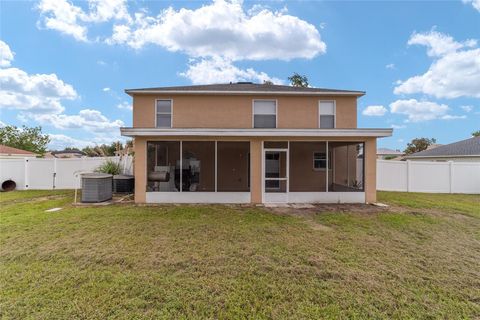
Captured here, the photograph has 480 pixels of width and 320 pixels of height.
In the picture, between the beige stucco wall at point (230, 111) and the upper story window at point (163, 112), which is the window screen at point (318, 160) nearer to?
the beige stucco wall at point (230, 111)

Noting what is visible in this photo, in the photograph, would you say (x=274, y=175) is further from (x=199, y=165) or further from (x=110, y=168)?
(x=110, y=168)

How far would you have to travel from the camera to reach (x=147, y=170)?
1066 cm

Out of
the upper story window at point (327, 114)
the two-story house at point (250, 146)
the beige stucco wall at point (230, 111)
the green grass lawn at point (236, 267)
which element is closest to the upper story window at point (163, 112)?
the two-story house at point (250, 146)

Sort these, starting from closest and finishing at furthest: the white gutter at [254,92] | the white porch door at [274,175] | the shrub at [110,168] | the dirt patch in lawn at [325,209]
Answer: the dirt patch in lawn at [325,209] < the white porch door at [274,175] < the white gutter at [254,92] < the shrub at [110,168]

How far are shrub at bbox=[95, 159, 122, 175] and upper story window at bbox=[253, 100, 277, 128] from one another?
28.0 feet

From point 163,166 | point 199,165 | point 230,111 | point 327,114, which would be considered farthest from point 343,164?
point 163,166

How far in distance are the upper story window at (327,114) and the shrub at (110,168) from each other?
11881mm

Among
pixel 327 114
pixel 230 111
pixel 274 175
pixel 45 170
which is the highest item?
pixel 230 111

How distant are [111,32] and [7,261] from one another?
12.8m

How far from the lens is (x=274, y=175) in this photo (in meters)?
12.1

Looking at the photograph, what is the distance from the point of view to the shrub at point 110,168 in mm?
14406

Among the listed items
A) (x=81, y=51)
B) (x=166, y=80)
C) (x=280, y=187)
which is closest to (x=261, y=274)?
(x=280, y=187)

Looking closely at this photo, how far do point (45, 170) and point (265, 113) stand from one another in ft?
43.8

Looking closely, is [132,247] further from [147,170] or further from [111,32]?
[111,32]
